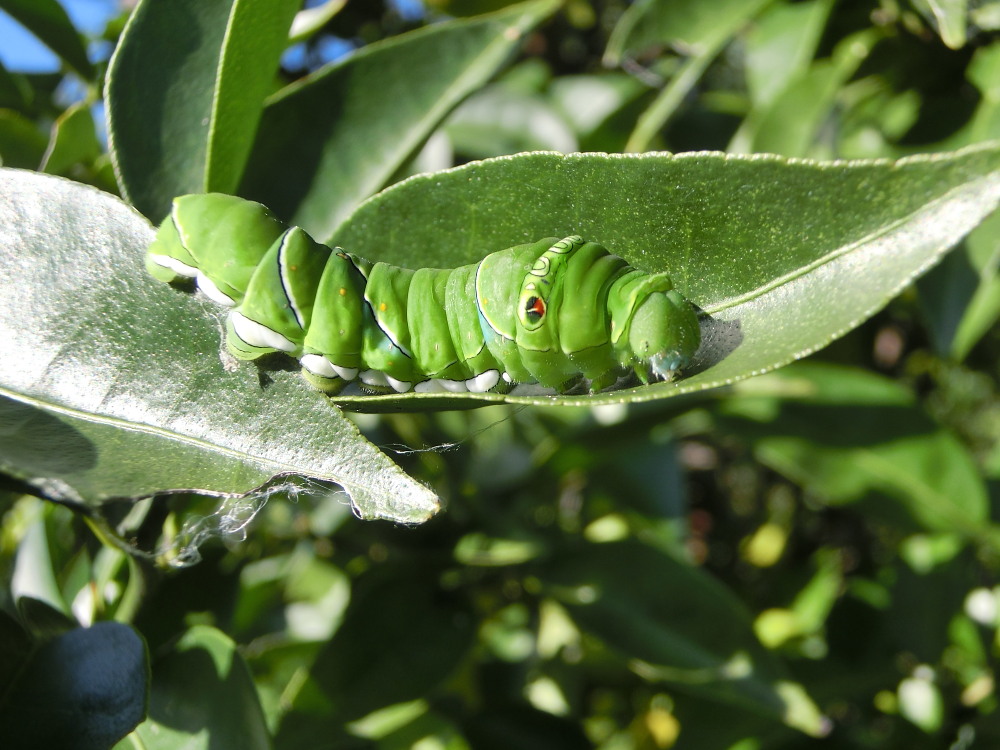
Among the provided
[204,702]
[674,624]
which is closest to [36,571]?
[204,702]

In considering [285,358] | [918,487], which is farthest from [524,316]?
[918,487]

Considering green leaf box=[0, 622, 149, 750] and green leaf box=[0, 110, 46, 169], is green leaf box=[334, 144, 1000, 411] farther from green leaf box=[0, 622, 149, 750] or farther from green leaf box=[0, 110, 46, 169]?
green leaf box=[0, 110, 46, 169]

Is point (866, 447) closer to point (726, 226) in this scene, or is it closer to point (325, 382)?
point (726, 226)

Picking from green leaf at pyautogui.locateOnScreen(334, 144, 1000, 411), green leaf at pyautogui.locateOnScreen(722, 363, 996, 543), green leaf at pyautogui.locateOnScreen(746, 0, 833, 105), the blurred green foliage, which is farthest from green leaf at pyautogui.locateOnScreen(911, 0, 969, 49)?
green leaf at pyautogui.locateOnScreen(722, 363, 996, 543)

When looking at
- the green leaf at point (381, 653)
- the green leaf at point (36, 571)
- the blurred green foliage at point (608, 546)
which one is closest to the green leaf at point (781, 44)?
the blurred green foliage at point (608, 546)

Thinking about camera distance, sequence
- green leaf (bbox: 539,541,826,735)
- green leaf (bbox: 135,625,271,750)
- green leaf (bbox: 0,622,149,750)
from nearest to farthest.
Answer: green leaf (bbox: 0,622,149,750)
green leaf (bbox: 135,625,271,750)
green leaf (bbox: 539,541,826,735)

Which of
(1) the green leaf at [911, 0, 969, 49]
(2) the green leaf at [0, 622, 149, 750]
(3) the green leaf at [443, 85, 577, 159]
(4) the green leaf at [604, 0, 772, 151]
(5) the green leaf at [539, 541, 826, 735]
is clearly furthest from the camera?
(3) the green leaf at [443, 85, 577, 159]

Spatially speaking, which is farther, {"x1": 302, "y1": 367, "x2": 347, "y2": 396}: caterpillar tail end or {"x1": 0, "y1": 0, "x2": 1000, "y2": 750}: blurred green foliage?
{"x1": 0, "y1": 0, "x2": 1000, "y2": 750}: blurred green foliage
